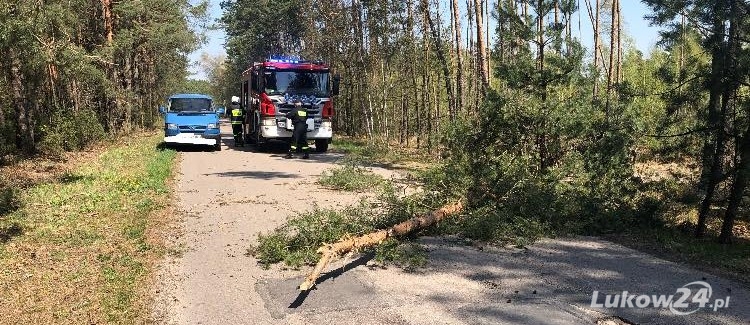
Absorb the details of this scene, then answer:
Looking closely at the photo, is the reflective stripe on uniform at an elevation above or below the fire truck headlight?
above

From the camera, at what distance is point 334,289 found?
5.77m

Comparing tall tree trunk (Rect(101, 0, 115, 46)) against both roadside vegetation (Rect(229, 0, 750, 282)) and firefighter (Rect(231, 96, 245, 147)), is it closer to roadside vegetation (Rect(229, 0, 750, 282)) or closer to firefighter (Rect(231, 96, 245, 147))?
firefighter (Rect(231, 96, 245, 147))

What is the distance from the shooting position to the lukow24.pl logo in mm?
5301

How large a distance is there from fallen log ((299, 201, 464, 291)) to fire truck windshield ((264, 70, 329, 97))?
11714 millimetres

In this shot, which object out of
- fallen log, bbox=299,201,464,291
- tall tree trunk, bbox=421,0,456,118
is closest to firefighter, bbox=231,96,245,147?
tall tree trunk, bbox=421,0,456,118

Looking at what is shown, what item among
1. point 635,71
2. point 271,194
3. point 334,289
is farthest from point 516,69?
point 635,71

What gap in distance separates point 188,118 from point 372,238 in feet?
49.2

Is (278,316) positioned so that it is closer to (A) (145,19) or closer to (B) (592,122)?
(B) (592,122)

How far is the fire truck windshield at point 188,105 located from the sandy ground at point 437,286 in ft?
42.9

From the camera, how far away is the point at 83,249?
7.32m

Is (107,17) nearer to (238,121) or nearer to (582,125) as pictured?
(238,121)

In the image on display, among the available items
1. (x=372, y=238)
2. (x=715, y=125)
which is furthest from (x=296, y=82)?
(x=715, y=125)

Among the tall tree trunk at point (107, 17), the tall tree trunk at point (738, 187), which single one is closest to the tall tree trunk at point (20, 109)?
the tall tree trunk at point (107, 17)

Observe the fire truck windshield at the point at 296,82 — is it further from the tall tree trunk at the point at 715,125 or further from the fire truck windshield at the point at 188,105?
the tall tree trunk at the point at 715,125
